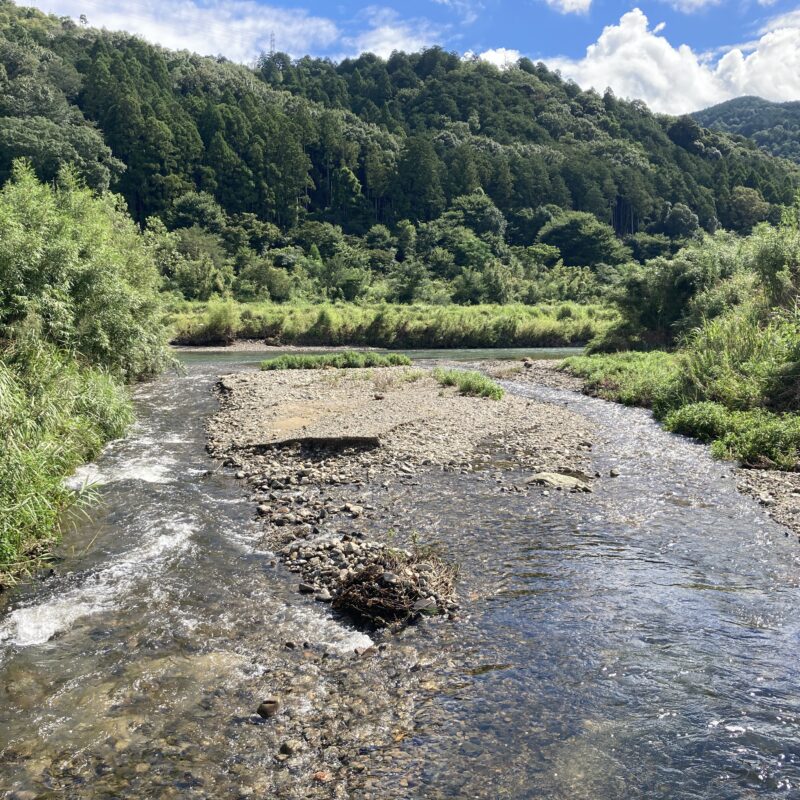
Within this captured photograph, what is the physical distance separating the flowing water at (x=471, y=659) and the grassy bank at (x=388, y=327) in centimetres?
4590

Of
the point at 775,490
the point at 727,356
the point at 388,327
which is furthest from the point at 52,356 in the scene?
the point at 388,327

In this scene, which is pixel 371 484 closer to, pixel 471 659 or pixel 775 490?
pixel 471 659

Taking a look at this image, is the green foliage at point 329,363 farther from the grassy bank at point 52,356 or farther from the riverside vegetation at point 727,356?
the riverside vegetation at point 727,356

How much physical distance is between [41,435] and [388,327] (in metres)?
47.3

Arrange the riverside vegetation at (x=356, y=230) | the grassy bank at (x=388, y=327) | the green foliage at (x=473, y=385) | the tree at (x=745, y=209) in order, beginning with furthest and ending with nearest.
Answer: the tree at (x=745, y=209) < the grassy bank at (x=388, y=327) < the green foliage at (x=473, y=385) < the riverside vegetation at (x=356, y=230)

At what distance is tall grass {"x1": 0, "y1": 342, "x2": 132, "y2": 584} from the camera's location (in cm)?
890

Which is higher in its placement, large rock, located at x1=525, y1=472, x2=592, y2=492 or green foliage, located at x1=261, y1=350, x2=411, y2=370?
green foliage, located at x1=261, y1=350, x2=411, y2=370

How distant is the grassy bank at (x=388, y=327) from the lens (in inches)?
2222

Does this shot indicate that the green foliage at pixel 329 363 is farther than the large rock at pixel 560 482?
Yes

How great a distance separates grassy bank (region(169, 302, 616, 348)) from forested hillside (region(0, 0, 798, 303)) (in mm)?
12263

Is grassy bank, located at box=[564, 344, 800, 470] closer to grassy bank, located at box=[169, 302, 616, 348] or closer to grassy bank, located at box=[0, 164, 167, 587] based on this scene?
grassy bank, located at box=[0, 164, 167, 587]

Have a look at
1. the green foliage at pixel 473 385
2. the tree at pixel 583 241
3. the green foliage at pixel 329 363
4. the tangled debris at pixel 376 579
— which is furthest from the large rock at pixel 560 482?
the tree at pixel 583 241


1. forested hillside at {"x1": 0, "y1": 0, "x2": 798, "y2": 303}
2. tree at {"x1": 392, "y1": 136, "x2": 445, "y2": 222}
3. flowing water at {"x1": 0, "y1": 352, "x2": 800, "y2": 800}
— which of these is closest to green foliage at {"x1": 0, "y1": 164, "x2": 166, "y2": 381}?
flowing water at {"x1": 0, "y1": 352, "x2": 800, "y2": 800}

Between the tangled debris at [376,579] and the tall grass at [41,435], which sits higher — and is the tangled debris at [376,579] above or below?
below
